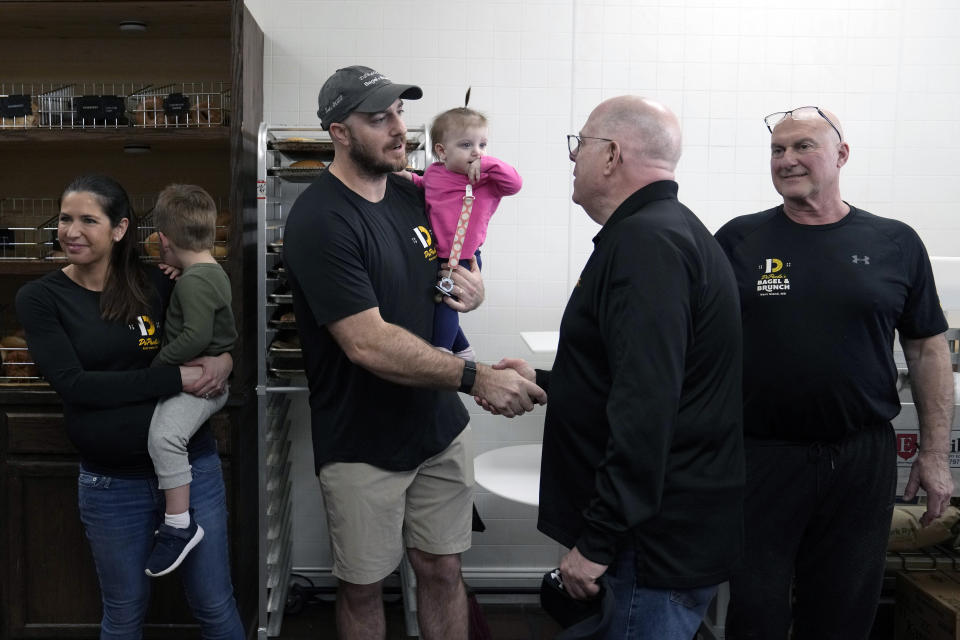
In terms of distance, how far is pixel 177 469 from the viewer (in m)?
2.32

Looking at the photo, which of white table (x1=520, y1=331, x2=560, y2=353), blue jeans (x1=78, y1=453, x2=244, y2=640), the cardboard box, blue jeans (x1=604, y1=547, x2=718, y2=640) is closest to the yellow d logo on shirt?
blue jeans (x1=78, y1=453, x2=244, y2=640)

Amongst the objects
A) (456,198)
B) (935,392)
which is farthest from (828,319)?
(456,198)

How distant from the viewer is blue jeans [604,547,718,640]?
1.54m

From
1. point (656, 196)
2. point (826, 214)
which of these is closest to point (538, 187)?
point (826, 214)

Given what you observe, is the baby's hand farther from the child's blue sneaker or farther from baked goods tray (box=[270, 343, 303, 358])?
the child's blue sneaker

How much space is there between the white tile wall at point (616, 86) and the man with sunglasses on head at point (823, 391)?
1.29 meters

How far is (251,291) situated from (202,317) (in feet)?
2.04

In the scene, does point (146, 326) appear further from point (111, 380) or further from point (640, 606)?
point (640, 606)

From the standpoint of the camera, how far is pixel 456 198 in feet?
A: 7.59

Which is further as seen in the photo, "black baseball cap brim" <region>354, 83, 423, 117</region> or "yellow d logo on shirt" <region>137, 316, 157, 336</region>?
"yellow d logo on shirt" <region>137, 316, 157, 336</region>

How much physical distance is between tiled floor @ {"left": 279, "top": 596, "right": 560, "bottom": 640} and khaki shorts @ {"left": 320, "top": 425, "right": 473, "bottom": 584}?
3.50ft

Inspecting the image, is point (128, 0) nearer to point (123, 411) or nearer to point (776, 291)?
point (123, 411)

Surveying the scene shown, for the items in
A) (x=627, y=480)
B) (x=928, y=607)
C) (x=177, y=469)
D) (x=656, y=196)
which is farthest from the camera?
(x=928, y=607)

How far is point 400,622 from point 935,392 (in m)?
2.14
